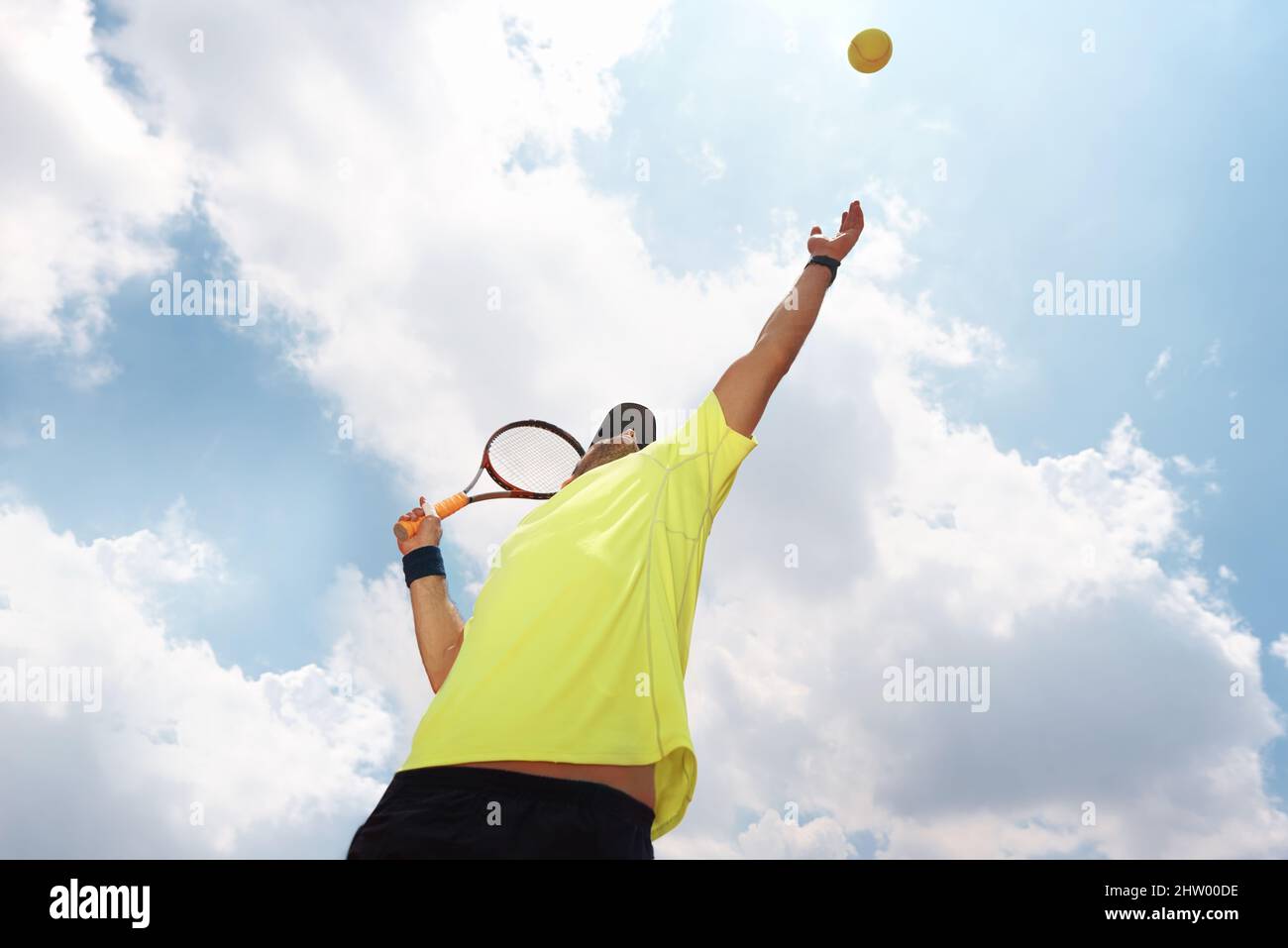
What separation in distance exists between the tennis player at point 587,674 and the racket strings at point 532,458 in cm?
294

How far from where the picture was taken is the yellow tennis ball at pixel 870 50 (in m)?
7.49

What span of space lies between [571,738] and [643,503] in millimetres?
1108

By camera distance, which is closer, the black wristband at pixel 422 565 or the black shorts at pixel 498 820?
the black shorts at pixel 498 820

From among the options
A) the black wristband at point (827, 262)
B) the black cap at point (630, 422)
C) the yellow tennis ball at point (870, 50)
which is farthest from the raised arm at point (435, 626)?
the yellow tennis ball at point (870, 50)

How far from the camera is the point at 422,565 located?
15.5 feet

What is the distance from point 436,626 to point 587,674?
181 cm

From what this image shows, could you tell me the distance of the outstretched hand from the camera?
443 centimetres

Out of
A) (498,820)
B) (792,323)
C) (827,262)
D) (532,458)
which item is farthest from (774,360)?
(532,458)

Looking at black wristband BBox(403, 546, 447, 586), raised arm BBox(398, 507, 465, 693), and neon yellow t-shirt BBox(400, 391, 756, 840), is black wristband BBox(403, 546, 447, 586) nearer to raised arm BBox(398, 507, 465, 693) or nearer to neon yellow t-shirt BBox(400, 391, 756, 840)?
raised arm BBox(398, 507, 465, 693)

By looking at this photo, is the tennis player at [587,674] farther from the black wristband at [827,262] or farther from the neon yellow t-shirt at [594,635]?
the black wristband at [827,262]

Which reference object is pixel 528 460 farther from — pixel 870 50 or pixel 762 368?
pixel 870 50

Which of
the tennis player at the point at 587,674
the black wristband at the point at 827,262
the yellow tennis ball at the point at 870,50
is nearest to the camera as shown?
the tennis player at the point at 587,674

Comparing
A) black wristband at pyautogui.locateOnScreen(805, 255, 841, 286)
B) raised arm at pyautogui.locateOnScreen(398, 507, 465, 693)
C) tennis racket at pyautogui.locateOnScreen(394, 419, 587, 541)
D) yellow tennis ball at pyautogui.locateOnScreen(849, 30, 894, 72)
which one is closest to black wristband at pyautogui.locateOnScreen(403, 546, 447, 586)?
raised arm at pyautogui.locateOnScreen(398, 507, 465, 693)
